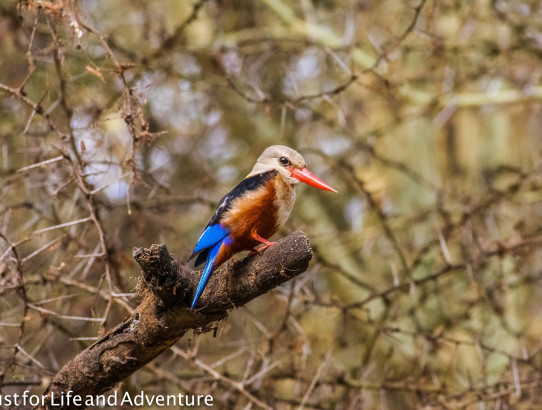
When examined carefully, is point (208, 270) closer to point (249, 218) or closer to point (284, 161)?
point (249, 218)

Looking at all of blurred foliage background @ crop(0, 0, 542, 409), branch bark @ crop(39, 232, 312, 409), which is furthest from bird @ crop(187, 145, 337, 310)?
blurred foliage background @ crop(0, 0, 542, 409)

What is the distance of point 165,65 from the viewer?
5.50 m

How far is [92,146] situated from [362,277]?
390 centimetres

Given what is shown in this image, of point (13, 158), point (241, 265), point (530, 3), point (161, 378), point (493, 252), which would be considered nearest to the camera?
point (241, 265)

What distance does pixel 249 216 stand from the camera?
3.03m

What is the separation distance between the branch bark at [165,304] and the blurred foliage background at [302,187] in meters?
0.49

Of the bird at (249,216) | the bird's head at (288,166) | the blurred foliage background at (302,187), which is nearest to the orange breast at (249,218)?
the bird at (249,216)

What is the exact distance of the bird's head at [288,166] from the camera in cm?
323

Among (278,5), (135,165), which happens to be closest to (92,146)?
(135,165)

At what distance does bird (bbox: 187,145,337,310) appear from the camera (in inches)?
118

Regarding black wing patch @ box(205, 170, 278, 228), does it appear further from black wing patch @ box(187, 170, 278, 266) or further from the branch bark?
the branch bark

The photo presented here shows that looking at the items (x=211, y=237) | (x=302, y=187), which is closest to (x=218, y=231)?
(x=211, y=237)

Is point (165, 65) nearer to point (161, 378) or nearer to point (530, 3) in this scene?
point (161, 378)

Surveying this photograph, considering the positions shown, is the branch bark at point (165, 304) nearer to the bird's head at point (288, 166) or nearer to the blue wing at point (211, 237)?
the blue wing at point (211, 237)
